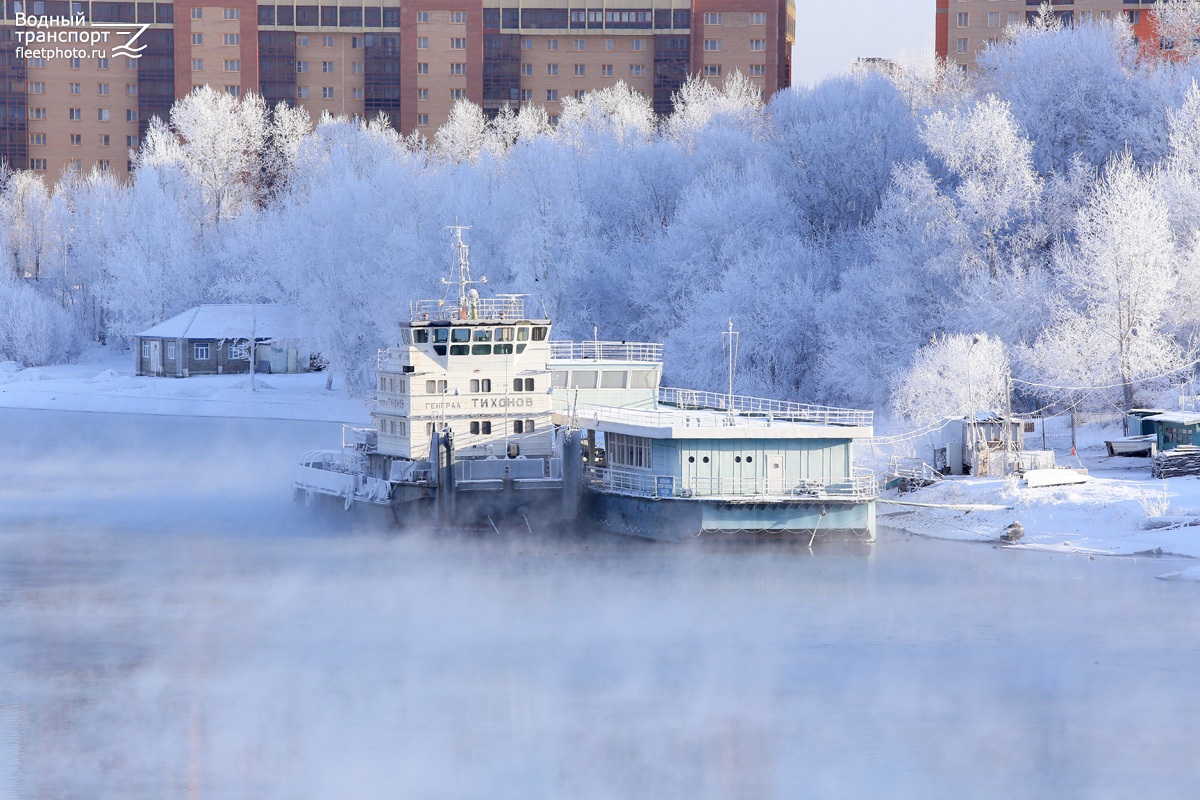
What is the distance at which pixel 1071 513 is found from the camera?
47344 mm

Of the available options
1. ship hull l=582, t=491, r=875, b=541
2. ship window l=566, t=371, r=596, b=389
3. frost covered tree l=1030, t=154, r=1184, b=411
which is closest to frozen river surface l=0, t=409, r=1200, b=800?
ship hull l=582, t=491, r=875, b=541

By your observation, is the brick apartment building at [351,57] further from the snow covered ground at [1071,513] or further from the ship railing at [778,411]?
the snow covered ground at [1071,513]

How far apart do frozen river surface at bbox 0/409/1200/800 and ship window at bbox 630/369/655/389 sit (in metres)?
8.50

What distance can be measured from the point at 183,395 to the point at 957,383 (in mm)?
50541

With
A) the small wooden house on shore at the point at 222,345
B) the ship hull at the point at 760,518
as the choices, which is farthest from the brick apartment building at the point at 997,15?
the ship hull at the point at 760,518

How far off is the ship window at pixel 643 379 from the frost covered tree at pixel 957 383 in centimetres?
1074

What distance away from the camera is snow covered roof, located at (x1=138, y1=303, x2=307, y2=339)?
100375 mm

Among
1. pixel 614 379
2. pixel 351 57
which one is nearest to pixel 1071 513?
pixel 614 379

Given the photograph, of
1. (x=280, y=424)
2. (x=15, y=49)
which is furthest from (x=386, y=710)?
(x=15, y=49)

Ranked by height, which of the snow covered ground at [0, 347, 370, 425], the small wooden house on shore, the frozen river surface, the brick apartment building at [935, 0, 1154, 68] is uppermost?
the brick apartment building at [935, 0, 1154, 68]

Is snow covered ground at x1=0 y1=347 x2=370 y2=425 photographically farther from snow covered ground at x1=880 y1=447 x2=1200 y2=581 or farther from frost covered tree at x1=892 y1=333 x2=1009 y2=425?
snow covered ground at x1=880 y1=447 x2=1200 y2=581

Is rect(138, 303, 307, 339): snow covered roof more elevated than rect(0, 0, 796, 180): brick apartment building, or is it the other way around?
rect(0, 0, 796, 180): brick apartment building

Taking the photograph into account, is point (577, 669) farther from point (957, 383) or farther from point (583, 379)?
point (957, 383)

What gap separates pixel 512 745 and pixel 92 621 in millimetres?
14238
